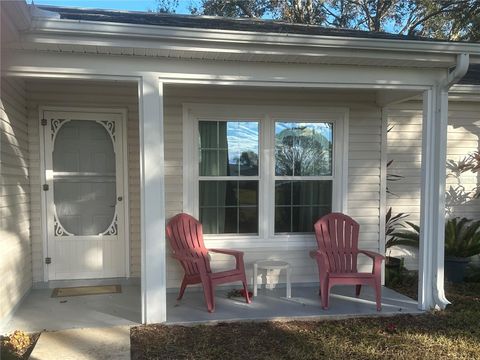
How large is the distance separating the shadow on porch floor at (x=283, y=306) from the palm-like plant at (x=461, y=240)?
3.90 ft

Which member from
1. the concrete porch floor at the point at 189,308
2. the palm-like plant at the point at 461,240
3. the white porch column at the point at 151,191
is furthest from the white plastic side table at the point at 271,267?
the palm-like plant at the point at 461,240

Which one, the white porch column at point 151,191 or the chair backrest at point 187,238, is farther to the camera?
the chair backrest at point 187,238

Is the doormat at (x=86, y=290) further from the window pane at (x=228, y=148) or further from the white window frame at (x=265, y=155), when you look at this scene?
the window pane at (x=228, y=148)

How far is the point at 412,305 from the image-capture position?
14.1ft

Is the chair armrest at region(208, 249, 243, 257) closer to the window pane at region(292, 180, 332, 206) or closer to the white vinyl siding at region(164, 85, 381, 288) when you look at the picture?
the white vinyl siding at region(164, 85, 381, 288)

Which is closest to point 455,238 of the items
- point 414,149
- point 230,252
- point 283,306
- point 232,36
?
point 414,149

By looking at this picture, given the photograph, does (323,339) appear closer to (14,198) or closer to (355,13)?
(14,198)

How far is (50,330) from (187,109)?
103 inches

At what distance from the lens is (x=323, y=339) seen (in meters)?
3.43

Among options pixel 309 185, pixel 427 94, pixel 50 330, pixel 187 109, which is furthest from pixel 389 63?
pixel 50 330

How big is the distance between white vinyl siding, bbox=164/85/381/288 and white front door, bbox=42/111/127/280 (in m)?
0.63

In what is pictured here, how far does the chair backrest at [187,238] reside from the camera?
172 inches

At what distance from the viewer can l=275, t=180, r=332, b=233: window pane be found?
503 centimetres

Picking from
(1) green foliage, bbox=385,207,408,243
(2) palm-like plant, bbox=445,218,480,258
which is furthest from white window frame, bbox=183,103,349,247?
(2) palm-like plant, bbox=445,218,480,258
